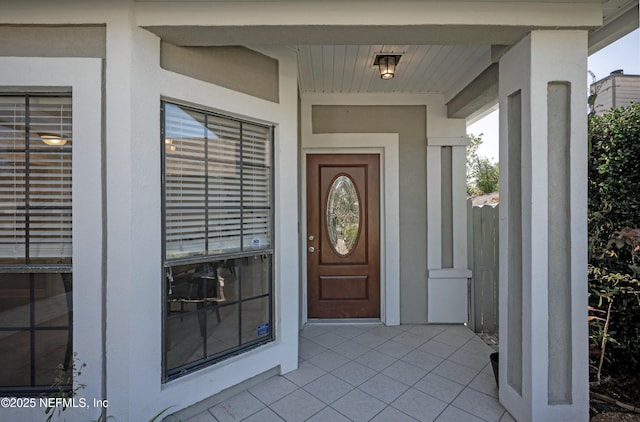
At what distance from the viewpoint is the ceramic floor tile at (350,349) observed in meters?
2.58

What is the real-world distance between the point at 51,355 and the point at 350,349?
2.18m

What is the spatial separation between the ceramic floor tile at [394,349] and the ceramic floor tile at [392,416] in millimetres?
701

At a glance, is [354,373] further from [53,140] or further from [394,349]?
[53,140]

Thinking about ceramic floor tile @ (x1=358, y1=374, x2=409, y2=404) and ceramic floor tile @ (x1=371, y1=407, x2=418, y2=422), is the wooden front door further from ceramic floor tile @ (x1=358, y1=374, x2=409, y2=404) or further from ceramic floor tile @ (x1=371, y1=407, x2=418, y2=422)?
ceramic floor tile @ (x1=371, y1=407, x2=418, y2=422)

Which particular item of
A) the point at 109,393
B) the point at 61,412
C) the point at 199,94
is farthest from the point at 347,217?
the point at 61,412

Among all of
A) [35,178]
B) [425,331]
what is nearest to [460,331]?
[425,331]

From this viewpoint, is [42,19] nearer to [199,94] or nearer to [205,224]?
[199,94]

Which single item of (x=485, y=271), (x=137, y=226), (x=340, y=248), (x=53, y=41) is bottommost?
(x=485, y=271)

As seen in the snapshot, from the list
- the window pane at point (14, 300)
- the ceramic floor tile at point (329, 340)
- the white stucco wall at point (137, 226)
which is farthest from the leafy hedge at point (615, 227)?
the window pane at point (14, 300)

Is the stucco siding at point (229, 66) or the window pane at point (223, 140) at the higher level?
the stucco siding at point (229, 66)

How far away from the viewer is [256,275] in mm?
2230

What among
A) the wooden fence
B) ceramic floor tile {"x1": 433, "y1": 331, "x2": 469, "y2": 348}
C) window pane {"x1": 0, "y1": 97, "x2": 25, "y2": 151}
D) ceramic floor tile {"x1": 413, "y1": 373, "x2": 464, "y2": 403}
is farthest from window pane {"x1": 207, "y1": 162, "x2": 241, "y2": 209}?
the wooden fence

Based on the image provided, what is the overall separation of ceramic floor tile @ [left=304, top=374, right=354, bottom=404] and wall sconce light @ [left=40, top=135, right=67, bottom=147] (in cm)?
226

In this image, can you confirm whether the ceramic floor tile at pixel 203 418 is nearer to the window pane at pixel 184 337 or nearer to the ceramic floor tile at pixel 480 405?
the window pane at pixel 184 337
